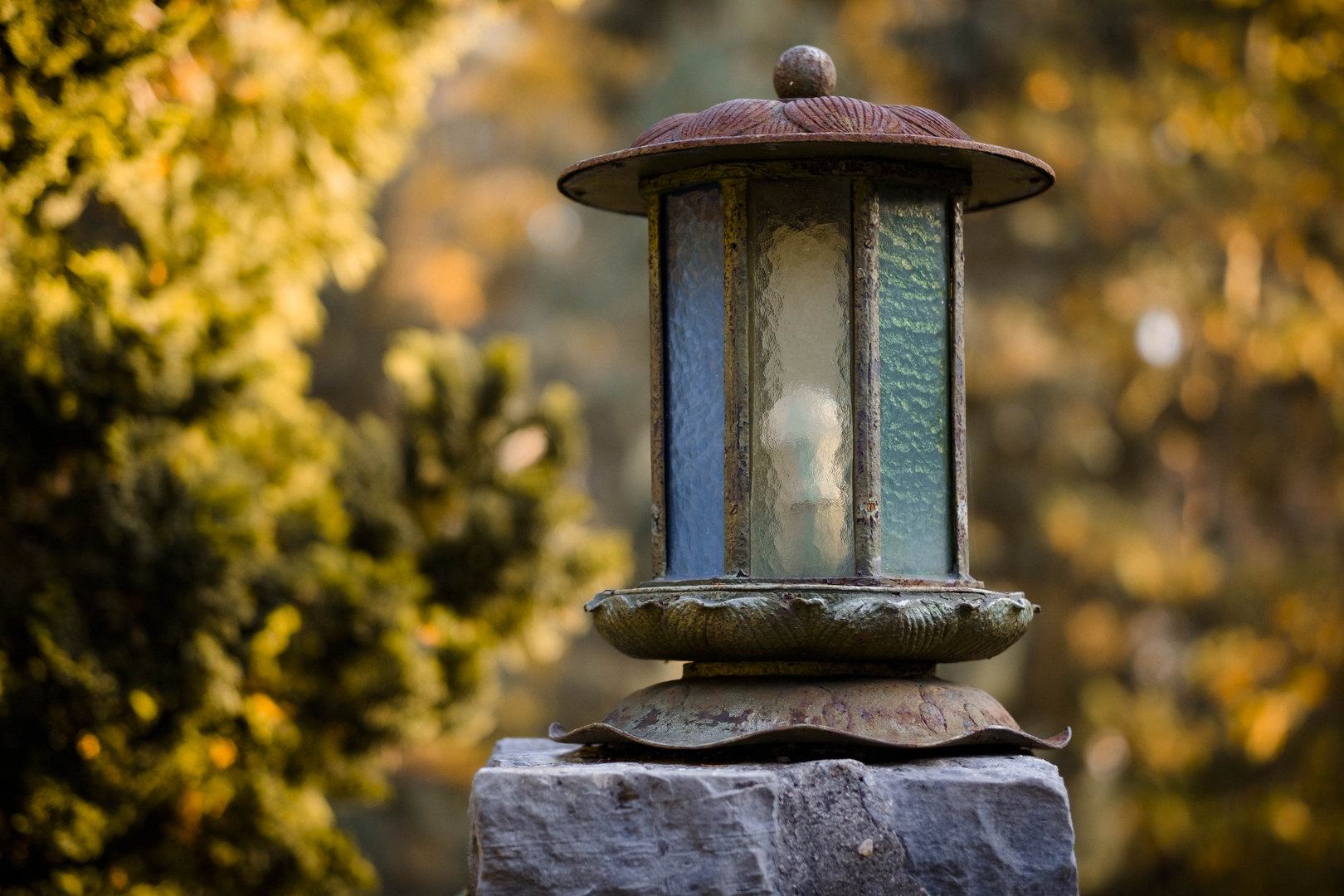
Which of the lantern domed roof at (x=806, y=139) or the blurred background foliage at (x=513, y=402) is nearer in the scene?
the lantern domed roof at (x=806, y=139)

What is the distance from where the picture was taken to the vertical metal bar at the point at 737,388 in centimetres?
217

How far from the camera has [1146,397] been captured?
307 inches

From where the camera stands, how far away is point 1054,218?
7.73 meters

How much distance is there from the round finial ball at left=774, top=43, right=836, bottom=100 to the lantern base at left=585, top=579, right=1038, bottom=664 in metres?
0.90

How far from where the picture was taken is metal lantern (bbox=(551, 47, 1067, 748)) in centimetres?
209

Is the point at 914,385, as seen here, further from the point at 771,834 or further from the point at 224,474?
the point at 224,474

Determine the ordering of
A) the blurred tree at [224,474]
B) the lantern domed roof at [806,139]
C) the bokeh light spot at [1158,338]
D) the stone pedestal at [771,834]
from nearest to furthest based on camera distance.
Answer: the stone pedestal at [771,834]
the lantern domed roof at [806,139]
the blurred tree at [224,474]
the bokeh light spot at [1158,338]

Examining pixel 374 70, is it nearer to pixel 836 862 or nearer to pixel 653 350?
pixel 653 350

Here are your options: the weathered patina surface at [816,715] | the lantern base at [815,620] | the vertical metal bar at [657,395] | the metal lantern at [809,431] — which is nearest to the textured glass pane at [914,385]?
the metal lantern at [809,431]

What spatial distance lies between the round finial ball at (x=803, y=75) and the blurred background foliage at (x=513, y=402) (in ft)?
4.30

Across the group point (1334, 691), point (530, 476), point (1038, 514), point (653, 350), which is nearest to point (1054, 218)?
point (1038, 514)

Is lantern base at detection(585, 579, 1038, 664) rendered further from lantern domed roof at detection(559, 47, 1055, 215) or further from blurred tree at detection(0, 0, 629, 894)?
blurred tree at detection(0, 0, 629, 894)

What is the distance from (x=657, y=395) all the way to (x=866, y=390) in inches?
15.7

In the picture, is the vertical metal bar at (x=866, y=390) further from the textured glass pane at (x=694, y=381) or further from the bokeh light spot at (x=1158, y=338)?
the bokeh light spot at (x=1158, y=338)
